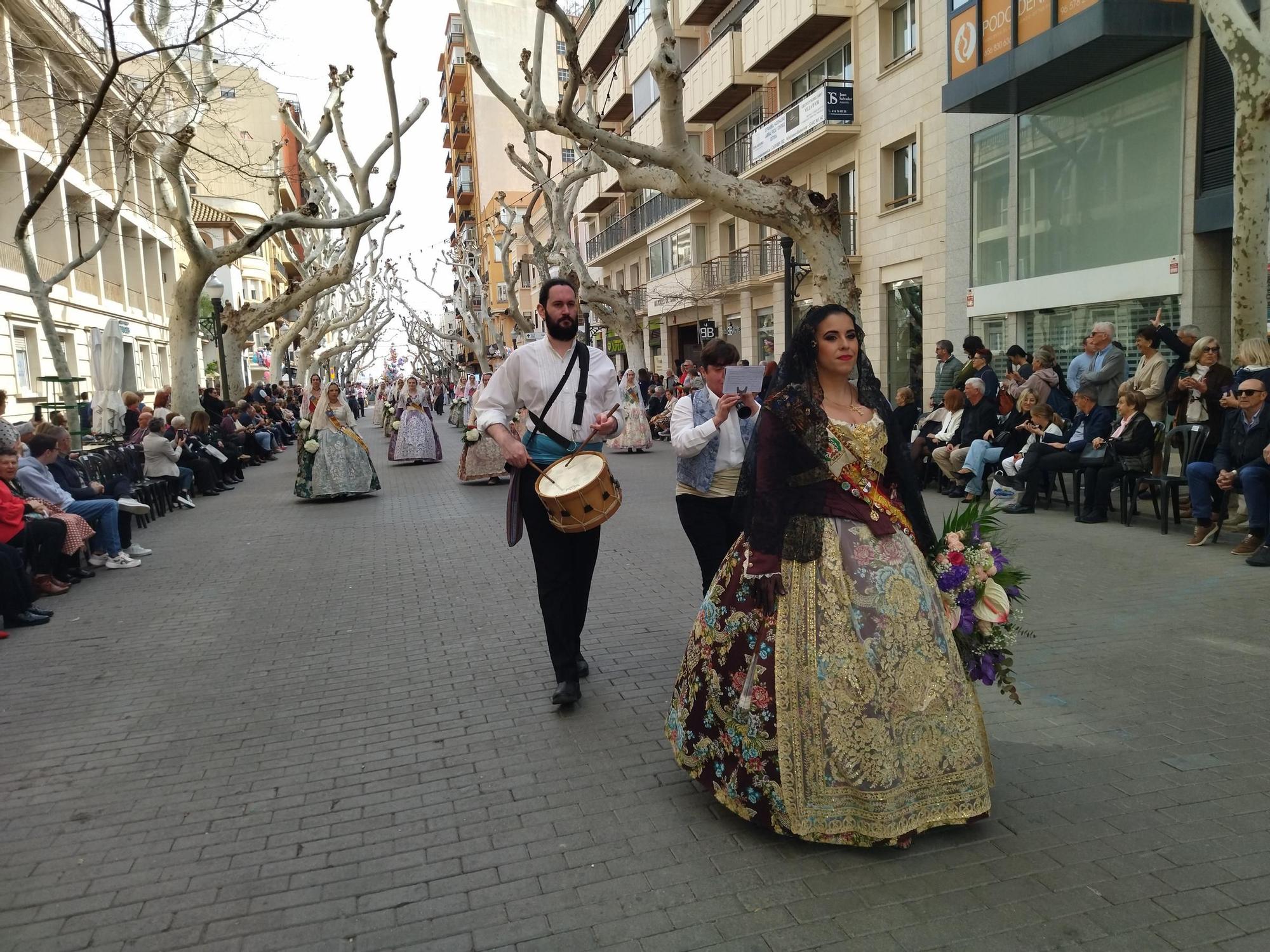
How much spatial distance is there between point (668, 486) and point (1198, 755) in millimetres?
10622

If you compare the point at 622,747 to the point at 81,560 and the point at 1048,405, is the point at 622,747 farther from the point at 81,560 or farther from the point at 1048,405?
the point at 1048,405

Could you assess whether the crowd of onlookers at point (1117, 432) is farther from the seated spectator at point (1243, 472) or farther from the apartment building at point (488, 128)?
the apartment building at point (488, 128)

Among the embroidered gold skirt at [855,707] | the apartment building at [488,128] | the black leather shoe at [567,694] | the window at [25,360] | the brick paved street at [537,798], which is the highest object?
the apartment building at [488,128]

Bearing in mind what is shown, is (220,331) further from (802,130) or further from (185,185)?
(802,130)

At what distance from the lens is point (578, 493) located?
4523 mm

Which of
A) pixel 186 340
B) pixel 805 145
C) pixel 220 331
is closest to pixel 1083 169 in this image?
pixel 805 145

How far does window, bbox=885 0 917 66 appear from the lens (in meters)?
20.4

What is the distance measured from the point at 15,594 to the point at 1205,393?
33.5 feet

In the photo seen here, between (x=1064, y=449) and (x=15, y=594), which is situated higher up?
(x=1064, y=449)

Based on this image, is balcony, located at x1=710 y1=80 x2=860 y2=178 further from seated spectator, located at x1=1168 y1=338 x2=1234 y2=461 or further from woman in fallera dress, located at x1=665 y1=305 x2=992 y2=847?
woman in fallera dress, located at x1=665 y1=305 x2=992 y2=847

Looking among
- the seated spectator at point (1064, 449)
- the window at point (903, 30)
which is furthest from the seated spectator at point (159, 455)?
the window at point (903, 30)

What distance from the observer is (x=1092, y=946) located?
8.96ft

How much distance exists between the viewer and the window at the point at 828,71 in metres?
23.0

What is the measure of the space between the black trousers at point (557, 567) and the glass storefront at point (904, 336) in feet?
54.6
